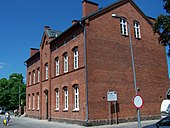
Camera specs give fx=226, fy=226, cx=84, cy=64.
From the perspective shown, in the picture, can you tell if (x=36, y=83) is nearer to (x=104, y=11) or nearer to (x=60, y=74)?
(x=60, y=74)

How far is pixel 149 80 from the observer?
2448cm

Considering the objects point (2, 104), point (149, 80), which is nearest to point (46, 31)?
point (149, 80)

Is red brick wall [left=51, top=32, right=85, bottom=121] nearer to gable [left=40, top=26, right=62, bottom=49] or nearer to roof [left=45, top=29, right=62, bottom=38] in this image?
gable [left=40, top=26, right=62, bottom=49]

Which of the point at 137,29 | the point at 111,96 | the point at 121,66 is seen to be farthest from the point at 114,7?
the point at 111,96

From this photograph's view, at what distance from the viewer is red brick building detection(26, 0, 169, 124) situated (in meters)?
20.4

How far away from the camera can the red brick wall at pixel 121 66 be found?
67.1ft

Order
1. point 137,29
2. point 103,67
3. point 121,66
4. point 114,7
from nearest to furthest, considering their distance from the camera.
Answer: point 103,67, point 121,66, point 114,7, point 137,29

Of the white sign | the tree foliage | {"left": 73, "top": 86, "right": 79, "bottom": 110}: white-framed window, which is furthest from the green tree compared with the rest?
the tree foliage

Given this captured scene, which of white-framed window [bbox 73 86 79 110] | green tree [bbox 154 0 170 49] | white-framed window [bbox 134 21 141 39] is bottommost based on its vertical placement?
white-framed window [bbox 73 86 79 110]

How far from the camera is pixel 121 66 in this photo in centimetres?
2241

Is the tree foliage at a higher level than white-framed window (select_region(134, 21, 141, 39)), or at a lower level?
lower

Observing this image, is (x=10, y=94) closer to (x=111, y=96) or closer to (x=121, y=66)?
(x=121, y=66)

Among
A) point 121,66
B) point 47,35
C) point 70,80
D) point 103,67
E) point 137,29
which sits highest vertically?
point 47,35

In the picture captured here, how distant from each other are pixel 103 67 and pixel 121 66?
7.57ft
